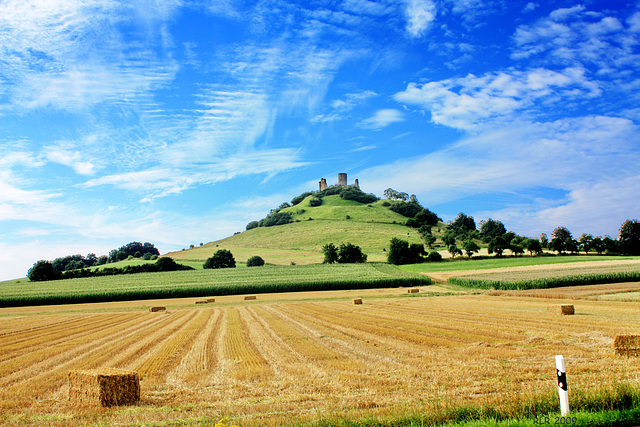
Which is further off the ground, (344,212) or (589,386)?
(344,212)

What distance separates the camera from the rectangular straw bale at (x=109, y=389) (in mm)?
9992

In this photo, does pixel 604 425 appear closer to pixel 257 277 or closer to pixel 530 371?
pixel 530 371

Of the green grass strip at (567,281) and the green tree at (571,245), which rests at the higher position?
the green tree at (571,245)

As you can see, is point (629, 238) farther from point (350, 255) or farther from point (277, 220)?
point (277, 220)

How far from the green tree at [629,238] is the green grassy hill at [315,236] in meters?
49.5

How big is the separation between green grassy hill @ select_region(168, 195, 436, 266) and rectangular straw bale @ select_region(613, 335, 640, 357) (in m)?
82.4

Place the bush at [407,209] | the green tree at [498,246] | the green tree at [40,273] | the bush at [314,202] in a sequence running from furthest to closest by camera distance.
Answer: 1. the bush at [314,202]
2. the bush at [407,209]
3. the green tree at [498,246]
4. the green tree at [40,273]

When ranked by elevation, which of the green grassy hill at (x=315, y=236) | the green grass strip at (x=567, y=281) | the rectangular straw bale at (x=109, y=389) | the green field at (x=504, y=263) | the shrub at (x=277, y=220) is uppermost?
the shrub at (x=277, y=220)

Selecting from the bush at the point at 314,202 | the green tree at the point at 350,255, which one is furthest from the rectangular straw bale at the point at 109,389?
the bush at the point at 314,202

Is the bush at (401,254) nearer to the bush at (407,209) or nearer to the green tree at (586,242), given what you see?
the green tree at (586,242)

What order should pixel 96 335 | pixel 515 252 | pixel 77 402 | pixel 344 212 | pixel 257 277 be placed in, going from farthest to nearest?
1. pixel 344 212
2. pixel 515 252
3. pixel 257 277
4. pixel 96 335
5. pixel 77 402

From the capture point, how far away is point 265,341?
59.5 ft

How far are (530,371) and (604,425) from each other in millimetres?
4030

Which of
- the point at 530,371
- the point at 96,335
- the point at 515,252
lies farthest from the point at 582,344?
the point at 515,252
